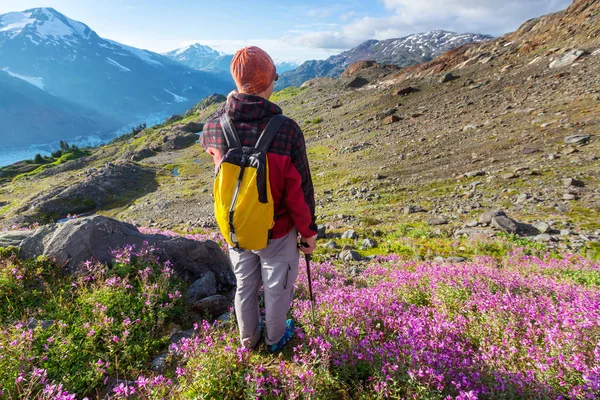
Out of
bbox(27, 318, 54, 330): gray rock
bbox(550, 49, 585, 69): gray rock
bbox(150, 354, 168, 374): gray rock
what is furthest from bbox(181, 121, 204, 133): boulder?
bbox(150, 354, 168, 374): gray rock

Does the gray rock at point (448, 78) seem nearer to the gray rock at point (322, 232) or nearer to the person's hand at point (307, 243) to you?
the gray rock at point (322, 232)

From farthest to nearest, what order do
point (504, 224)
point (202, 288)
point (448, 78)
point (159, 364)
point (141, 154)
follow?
point (141, 154) < point (448, 78) < point (504, 224) < point (202, 288) < point (159, 364)

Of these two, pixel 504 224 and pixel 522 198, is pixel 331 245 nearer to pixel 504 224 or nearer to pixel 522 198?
pixel 504 224

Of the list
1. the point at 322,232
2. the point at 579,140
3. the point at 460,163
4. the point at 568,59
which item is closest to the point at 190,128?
the point at 568,59

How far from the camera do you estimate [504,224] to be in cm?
964

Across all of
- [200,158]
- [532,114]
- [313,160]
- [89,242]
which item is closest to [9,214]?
[200,158]

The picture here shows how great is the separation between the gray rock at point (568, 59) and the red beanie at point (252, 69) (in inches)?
→ 1668

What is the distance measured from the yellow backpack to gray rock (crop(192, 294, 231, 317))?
9.56 ft

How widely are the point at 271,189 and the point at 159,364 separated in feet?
10.0

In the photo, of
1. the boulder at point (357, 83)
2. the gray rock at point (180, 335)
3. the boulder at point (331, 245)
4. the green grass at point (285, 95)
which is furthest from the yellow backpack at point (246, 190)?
the green grass at point (285, 95)

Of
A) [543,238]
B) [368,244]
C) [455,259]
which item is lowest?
[368,244]

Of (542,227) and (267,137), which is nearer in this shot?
(267,137)

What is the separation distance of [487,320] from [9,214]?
5652cm

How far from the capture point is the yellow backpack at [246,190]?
3.25 m
